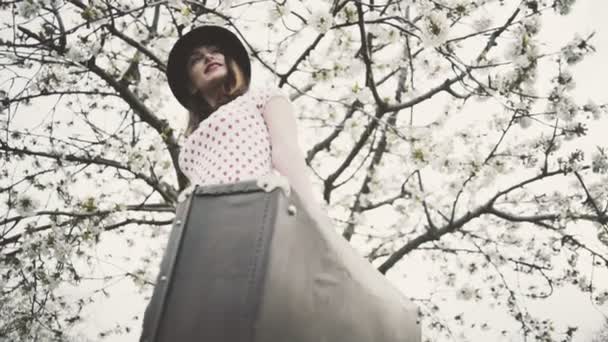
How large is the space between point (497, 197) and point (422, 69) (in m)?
1.55

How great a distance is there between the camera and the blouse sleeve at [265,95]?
1342 mm

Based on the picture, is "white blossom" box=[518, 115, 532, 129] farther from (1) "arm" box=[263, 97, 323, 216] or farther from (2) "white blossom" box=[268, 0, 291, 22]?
(1) "arm" box=[263, 97, 323, 216]

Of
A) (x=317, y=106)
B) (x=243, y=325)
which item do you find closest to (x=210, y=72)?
(x=243, y=325)

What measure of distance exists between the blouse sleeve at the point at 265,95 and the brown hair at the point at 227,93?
0.63ft

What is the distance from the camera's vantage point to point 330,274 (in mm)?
866

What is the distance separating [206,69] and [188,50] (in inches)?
6.9

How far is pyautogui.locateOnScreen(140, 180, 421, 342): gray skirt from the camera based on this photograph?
0.71 metres

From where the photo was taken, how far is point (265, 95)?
1360mm

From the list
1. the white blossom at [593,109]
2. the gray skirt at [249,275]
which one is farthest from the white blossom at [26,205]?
the white blossom at [593,109]

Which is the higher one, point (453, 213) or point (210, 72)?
point (453, 213)

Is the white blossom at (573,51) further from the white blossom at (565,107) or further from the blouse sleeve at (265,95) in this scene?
the blouse sleeve at (265,95)

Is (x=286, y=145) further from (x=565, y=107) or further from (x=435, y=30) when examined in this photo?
(x=565, y=107)

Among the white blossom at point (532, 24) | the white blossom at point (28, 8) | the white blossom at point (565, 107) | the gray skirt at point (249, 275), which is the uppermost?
the white blossom at point (532, 24)

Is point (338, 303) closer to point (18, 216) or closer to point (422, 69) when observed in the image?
point (18, 216)
